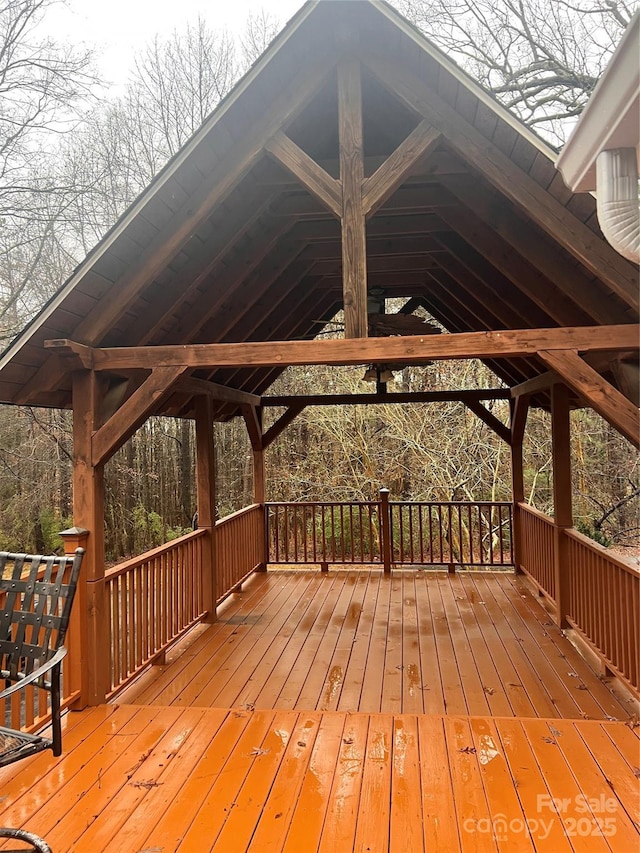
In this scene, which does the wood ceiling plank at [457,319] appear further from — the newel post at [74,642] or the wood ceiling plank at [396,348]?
the newel post at [74,642]

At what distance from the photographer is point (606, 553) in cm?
441

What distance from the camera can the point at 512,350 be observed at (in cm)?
355

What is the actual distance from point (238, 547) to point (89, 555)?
374cm

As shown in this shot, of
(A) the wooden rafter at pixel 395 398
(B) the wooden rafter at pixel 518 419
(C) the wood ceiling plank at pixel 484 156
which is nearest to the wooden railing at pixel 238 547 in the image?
(A) the wooden rafter at pixel 395 398

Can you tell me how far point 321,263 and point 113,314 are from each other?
3143 mm

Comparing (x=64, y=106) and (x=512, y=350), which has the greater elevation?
(x=64, y=106)

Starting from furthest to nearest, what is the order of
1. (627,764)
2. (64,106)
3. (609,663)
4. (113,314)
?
(64,106), (609,663), (113,314), (627,764)

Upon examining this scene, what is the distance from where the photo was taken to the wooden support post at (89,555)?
373 centimetres

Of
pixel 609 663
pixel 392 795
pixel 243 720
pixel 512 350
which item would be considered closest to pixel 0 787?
pixel 243 720

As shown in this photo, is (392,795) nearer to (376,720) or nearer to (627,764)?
(376,720)

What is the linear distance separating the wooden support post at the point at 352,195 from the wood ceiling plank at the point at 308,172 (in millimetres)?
60

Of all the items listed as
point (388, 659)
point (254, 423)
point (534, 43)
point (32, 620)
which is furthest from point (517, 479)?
point (32, 620)

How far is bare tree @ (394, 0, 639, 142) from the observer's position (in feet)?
26.7

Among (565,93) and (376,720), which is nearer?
(376,720)
